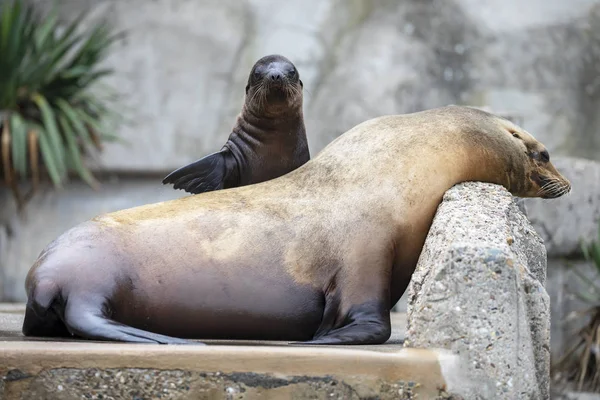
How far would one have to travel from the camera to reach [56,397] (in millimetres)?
2906

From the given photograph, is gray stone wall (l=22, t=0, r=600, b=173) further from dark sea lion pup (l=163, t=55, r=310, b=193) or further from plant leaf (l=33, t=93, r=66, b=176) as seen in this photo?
dark sea lion pup (l=163, t=55, r=310, b=193)

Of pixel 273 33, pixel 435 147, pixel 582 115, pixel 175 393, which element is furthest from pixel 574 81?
pixel 175 393

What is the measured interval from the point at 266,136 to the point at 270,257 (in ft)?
4.73

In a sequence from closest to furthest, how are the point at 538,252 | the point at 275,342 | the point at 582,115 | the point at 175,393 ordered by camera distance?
the point at 175,393, the point at 275,342, the point at 538,252, the point at 582,115

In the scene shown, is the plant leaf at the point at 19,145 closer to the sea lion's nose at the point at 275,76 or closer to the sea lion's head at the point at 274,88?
the sea lion's head at the point at 274,88

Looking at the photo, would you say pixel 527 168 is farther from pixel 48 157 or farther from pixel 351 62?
pixel 48 157

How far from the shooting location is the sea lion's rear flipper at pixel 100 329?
3.24 meters

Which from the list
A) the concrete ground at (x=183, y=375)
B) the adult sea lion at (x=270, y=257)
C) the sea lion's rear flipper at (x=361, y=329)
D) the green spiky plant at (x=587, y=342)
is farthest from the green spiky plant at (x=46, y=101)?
the concrete ground at (x=183, y=375)

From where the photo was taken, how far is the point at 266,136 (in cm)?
512

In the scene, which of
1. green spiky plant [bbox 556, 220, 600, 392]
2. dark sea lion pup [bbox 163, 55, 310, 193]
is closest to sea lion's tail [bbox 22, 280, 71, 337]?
dark sea lion pup [bbox 163, 55, 310, 193]

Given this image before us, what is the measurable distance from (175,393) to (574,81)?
8.31 metres

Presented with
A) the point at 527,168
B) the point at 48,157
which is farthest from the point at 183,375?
the point at 48,157

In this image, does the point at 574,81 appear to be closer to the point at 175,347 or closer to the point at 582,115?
the point at 582,115

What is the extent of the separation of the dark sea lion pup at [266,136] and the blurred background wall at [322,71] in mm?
5149
